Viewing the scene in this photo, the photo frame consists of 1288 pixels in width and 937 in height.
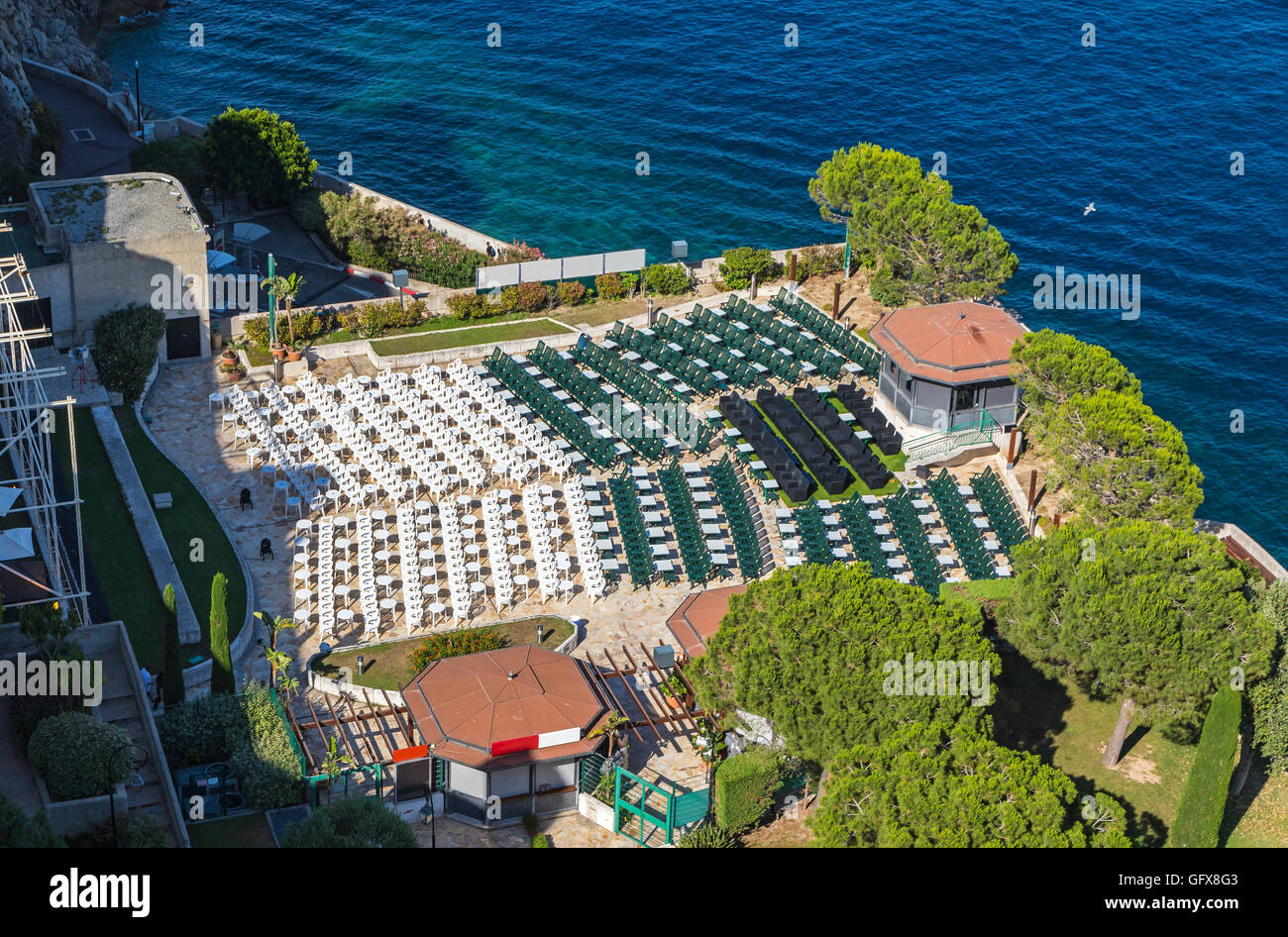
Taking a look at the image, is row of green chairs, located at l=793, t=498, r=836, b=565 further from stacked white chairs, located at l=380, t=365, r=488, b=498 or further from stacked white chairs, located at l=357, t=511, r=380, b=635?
stacked white chairs, located at l=357, t=511, r=380, b=635

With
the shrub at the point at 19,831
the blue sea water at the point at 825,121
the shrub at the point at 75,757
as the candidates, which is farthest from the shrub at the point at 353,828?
the blue sea water at the point at 825,121

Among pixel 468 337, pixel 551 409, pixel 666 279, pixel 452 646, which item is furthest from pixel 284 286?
pixel 452 646

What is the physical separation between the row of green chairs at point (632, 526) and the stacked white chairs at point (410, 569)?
5.99 m

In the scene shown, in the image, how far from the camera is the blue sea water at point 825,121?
71938 mm

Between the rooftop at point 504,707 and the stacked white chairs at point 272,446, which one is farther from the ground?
the stacked white chairs at point 272,446

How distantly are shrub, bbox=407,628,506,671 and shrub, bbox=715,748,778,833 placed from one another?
23.3 feet

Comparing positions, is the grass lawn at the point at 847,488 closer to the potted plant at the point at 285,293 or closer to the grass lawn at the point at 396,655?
the grass lawn at the point at 396,655

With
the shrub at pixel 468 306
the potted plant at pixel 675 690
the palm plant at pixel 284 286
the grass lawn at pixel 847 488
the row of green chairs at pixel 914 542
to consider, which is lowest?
the potted plant at pixel 675 690

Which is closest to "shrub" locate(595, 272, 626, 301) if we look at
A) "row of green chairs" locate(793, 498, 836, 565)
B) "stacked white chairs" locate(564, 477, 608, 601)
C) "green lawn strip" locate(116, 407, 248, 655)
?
"stacked white chairs" locate(564, 477, 608, 601)

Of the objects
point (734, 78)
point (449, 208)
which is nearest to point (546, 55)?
point (734, 78)

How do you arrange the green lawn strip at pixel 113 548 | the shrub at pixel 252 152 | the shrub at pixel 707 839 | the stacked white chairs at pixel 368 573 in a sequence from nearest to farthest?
1. the shrub at pixel 707 839
2. the green lawn strip at pixel 113 548
3. the stacked white chairs at pixel 368 573
4. the shrub at pixel 252 152

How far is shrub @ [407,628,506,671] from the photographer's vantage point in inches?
1460
